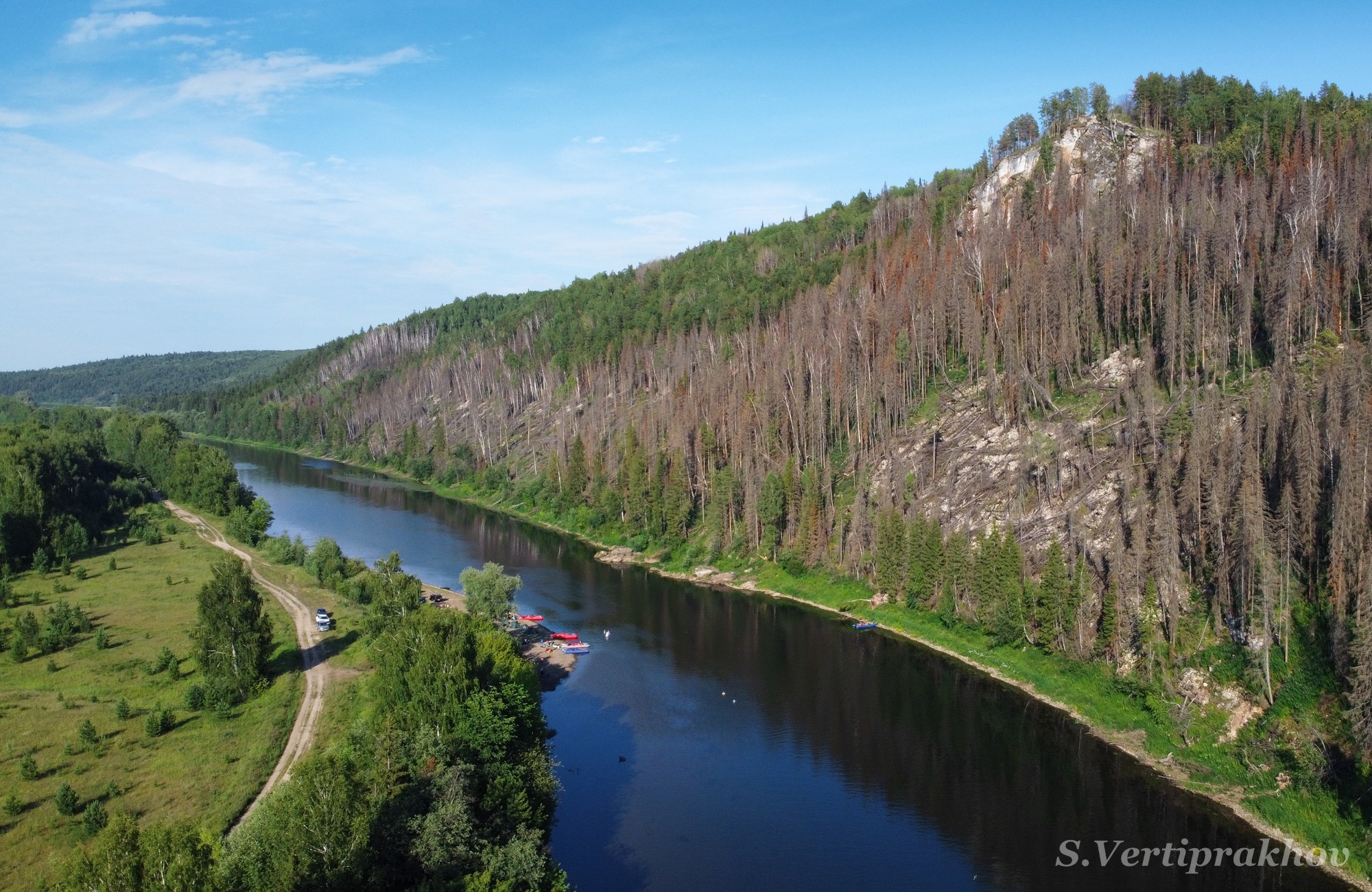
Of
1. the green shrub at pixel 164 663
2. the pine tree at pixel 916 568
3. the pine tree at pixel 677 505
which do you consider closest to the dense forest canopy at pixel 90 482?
the green shrub at pixel 164 663

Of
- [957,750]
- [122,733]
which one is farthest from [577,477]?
[122,733]

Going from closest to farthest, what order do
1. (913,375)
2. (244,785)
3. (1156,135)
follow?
(244,785), (913,375), (1156,135)

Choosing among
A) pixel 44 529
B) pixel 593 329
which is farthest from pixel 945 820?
→ pixel 593 329

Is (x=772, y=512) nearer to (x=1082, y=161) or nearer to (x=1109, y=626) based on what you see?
(x=1109, y=626)

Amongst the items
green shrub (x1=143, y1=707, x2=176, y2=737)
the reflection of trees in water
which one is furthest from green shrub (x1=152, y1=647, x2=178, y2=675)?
the reflection of trees in water

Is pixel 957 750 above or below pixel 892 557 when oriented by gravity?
below

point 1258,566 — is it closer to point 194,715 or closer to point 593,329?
point 194,715
